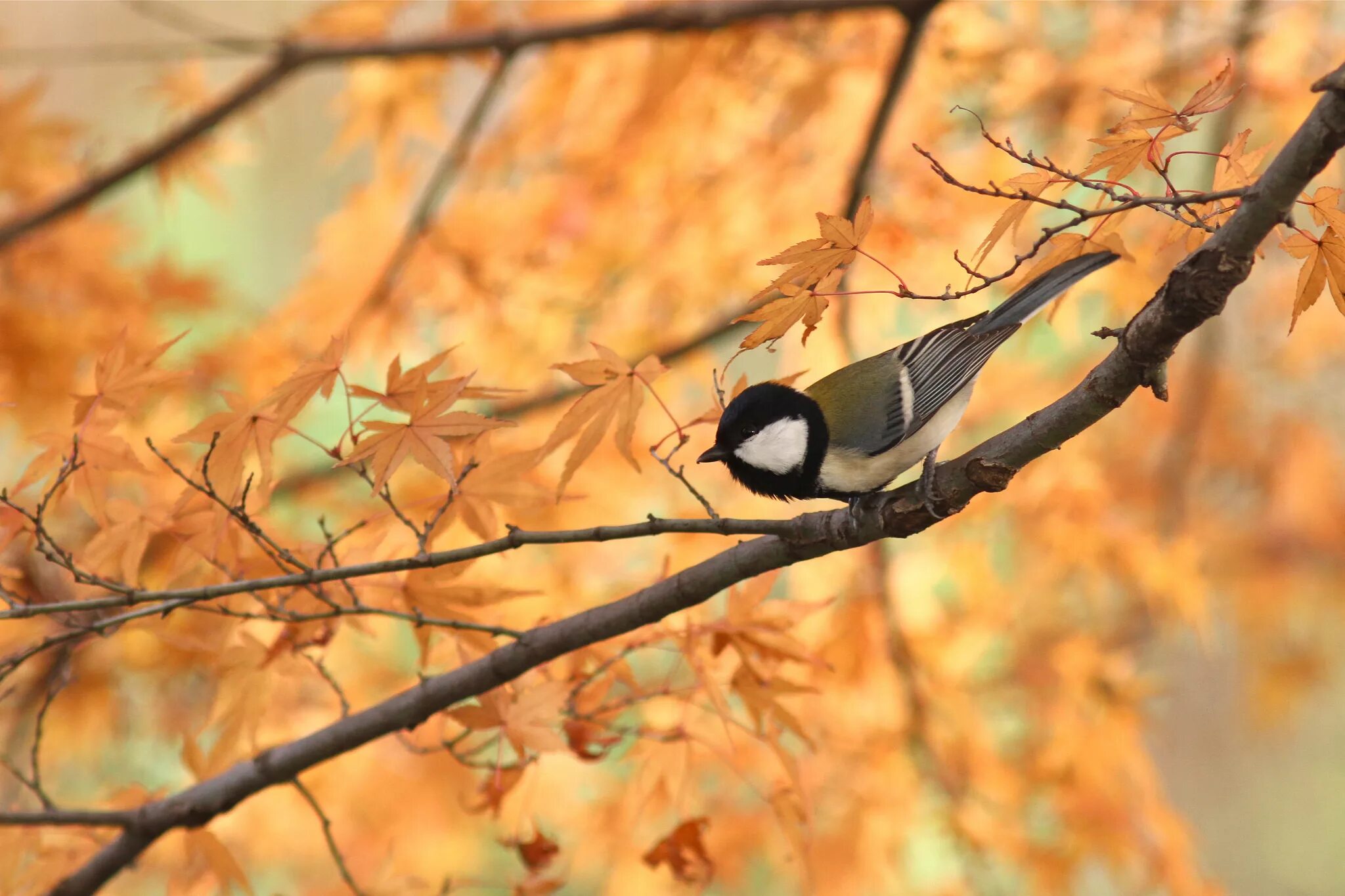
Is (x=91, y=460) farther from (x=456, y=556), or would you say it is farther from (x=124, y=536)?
(x=456, y=556)

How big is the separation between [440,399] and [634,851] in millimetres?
1626

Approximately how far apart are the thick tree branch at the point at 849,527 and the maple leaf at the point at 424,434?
248 millimetres

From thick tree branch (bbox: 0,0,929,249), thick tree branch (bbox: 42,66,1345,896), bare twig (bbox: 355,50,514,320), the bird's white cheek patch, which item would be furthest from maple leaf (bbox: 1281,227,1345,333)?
bare twig (bbox: 355,50,514,320)

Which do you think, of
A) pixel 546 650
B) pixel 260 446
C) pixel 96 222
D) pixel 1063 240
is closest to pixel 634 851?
pixel 546 650

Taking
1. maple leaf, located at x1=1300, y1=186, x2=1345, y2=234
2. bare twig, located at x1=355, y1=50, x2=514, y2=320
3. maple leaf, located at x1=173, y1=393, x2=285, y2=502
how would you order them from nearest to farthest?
maple leaf, located at x1=1300, y1=186, x2=1345, y2=234 < maple leaf, located at x1=173, y1=393, x2=285, y2=502 < bare twig, located at x1=355, y1=50, x2=514, y2=320

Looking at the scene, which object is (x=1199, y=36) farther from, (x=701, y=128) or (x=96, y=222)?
(x=96, y=222)

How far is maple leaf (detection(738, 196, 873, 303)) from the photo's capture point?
1.00 metres

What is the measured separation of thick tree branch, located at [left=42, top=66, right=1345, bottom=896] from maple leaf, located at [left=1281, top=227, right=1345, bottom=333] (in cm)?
13

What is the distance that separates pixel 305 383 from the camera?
122 cm

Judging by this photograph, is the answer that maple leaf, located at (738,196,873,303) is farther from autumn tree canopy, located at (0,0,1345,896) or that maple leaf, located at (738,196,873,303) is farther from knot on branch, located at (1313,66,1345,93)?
autumn tree canopy, located at (0,0,1345,896)

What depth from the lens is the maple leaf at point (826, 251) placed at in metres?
1.00

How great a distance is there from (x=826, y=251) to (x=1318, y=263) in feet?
1.49

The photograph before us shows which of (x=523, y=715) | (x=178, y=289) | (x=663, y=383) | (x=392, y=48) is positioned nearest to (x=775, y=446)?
(x=523, y=715)

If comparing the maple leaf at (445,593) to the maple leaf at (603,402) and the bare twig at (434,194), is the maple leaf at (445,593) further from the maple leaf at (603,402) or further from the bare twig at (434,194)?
the bare twig at (434,194)
